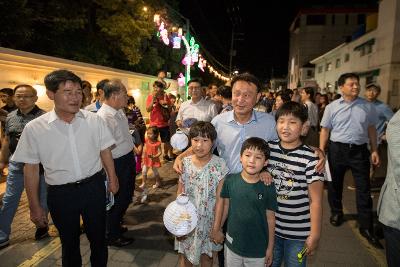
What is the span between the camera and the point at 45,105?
1053cm

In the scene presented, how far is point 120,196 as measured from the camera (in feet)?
13.7

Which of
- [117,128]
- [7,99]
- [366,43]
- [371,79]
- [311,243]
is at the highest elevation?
[366,43]

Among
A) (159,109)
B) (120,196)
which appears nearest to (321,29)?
(159,109)

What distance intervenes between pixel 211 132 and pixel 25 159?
1.72 meters

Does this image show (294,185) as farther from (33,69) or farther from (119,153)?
(33,69)

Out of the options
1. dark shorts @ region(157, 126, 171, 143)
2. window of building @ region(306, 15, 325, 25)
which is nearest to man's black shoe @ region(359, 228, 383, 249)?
dark shorts @ region(157, 126, 171, 143)

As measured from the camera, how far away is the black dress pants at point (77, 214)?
2818mm

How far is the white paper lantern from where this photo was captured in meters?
2.51

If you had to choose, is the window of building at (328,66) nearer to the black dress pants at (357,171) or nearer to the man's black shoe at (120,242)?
the black dress pants at (357,171)

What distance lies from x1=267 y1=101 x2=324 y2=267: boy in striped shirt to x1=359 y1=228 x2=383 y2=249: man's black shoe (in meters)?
2.33

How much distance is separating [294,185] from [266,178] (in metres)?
0.25

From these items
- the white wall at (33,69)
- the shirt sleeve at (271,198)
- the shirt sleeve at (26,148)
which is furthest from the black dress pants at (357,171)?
the white wall at (33,69)

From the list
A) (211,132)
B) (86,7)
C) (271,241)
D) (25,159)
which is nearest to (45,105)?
(86,7)

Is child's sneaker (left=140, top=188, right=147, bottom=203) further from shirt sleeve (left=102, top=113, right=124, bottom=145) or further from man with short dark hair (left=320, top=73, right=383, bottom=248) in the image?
man with short dark hair (left=320, top=73, right=383, bottom=248)
